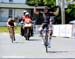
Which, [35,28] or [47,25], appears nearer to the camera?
[47,25]

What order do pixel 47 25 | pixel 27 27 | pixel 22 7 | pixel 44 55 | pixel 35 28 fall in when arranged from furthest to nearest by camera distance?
1. pixel 22 7
2. pixel 35 28
3. pixel 27 27
4. pixel 47 25
5. pixel 44 55

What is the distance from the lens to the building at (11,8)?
75438 mm

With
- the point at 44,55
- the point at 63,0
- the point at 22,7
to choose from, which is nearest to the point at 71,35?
the point at 63,0

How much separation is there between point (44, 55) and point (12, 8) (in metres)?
60.4

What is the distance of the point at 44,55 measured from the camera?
15.7 m

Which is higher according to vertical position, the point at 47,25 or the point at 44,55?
the point at 47,25

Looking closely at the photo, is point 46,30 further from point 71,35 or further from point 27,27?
point 71,35

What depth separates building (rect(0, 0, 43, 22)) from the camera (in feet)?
247

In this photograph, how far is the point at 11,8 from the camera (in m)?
75.9

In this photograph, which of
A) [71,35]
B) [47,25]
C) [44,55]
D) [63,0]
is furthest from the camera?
[63,0]

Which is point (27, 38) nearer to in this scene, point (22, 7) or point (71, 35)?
point (71, 35)

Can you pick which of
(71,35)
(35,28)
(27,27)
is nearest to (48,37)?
(27,27)

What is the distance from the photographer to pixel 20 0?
78.4 metres

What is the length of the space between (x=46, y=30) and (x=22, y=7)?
192ft
